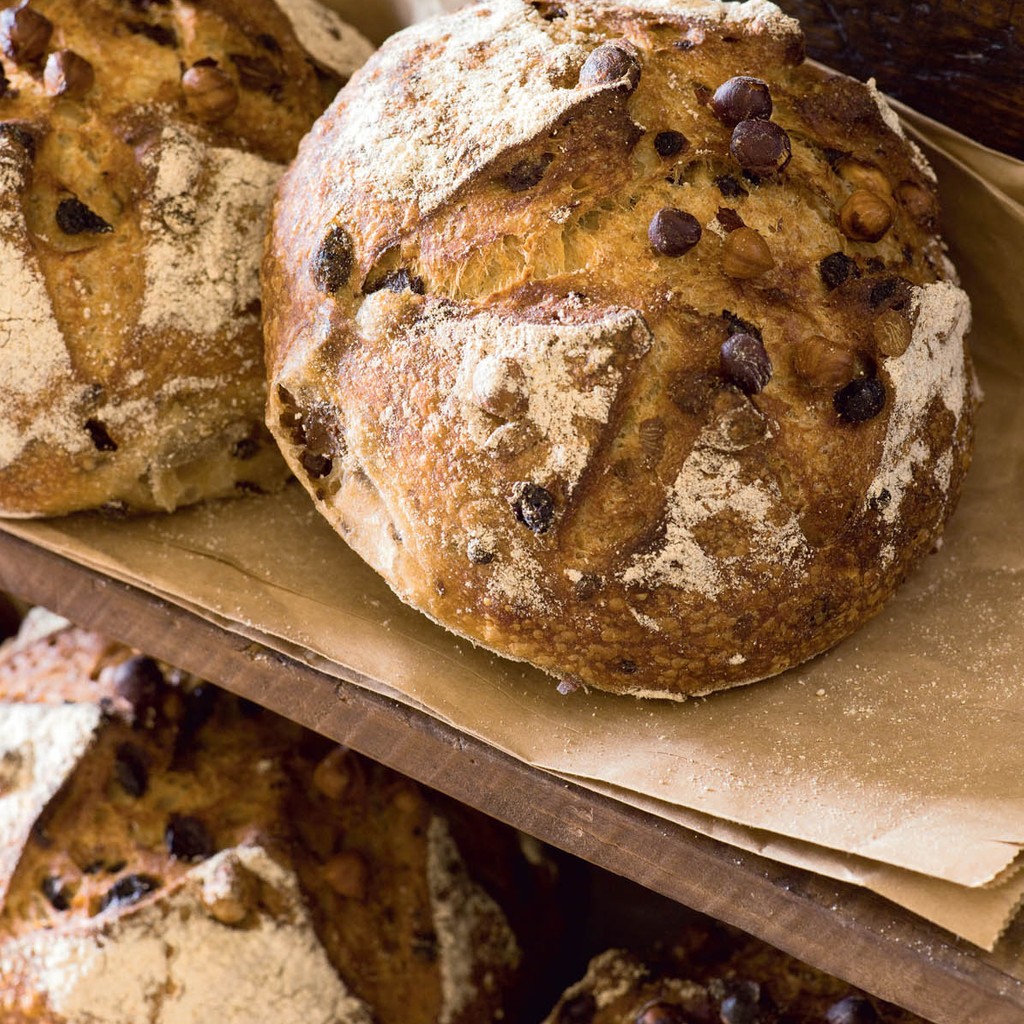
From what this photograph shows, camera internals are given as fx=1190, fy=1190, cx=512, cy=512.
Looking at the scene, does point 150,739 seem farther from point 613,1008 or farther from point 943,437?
point 943,437

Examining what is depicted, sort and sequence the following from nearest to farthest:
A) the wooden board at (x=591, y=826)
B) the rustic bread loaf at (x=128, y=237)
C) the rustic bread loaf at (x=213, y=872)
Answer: the wooden board at (x=591, y=826) → the rustic bread loaf at (x=128, y=237) → the rustic bread loaf at (x=213, y=872)

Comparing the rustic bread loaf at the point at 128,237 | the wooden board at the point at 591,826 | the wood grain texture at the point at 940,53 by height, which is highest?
the wood grain texture at the point at 940,53

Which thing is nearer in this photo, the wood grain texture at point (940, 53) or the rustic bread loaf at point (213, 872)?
the wood grain texture at point (940, 53)

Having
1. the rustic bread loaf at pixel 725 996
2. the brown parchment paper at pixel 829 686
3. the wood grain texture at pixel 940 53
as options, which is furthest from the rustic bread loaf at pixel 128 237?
the rustic bread loaf at pixel 725 996

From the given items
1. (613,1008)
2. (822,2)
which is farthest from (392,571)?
(822,2)

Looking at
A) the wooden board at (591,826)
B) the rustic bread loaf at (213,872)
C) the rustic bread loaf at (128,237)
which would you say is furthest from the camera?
the rustic bread loaf at (213,872)

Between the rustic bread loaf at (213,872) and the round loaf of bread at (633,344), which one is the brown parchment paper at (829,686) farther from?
the rustic bread loaf at (213,872)

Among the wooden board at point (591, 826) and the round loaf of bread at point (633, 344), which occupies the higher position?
the round loaf of bread at point (633, 344)
